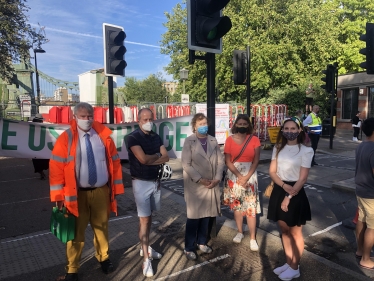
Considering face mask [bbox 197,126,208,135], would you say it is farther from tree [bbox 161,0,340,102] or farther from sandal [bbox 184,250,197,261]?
tree [bbox 161,0,340,102]

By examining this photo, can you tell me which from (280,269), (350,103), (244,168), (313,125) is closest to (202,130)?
(244,168)

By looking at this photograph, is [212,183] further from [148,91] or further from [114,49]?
[148,91]

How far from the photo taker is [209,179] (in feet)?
13.2

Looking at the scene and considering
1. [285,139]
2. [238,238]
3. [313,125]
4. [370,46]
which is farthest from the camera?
[313,125]

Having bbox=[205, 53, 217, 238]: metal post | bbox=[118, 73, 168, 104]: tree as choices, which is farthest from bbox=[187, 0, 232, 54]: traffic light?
bbox=[118, 73, 168, 104]: tree

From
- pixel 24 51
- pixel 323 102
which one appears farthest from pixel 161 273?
pixel 323 102

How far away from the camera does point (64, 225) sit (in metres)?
3.29

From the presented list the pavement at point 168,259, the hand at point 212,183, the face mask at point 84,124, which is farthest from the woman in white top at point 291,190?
the face mask at point 84,124

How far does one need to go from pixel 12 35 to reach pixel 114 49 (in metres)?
13.1

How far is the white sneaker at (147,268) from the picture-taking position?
3.58m

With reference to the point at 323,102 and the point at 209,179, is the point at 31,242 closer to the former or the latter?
the point at 209,179

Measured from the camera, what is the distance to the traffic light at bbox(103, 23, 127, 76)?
614 centimetres

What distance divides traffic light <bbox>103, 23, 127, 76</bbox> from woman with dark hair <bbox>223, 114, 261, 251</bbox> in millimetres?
2970

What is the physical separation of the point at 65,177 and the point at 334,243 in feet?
12.0
